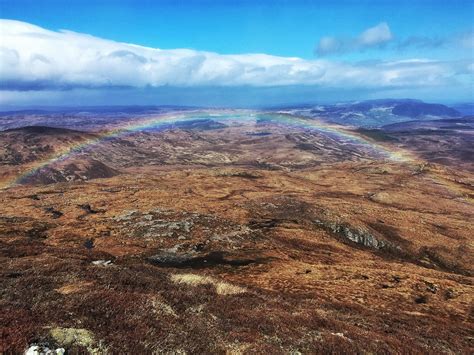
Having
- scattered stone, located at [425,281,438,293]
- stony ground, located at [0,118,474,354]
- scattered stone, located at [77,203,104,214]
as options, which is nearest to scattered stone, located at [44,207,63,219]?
stony ground, located at [0,118,474,354]

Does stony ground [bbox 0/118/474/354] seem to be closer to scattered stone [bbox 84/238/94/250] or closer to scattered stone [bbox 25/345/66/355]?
scattered stone [bbox 84/238/94/250]

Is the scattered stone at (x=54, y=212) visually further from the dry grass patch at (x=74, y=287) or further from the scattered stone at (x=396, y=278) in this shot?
the scattered stone at (x=396, y=278)

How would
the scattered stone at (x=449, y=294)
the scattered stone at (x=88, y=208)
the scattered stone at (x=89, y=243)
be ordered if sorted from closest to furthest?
1. the scattered stone at (x=449, y=294)
2. the scattered stone at (x=89, y=243)
3. the scattered stone at (x=88, y=208)

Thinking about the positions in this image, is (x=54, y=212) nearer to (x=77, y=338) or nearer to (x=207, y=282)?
(x=207, y=282)

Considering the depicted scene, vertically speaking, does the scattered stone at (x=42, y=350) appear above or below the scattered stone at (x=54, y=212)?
above

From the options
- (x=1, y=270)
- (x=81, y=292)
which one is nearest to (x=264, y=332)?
(x=81, y=292)

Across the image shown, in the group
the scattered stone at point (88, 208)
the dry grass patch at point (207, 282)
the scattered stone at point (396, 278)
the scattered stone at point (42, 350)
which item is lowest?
the scattered stone at point (88, 208)

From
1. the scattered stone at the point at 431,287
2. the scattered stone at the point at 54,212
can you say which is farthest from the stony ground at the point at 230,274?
the scattered stone at the point at 54,212

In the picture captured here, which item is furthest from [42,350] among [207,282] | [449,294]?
[449,294]

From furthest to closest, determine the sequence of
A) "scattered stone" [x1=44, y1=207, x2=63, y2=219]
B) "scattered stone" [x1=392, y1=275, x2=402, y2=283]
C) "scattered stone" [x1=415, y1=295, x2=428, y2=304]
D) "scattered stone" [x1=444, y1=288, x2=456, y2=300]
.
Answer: "scattered stone" [x1=44, y1=207, x2=63, y2=219], "scattered stone" [x1=392, y1=275, x2=402, y2=283], "scattered stone" [x1=444, y1=288, x2=456, y2=300], "scattered stone" [x1=415, y1=295, x2=428, y2=304]
